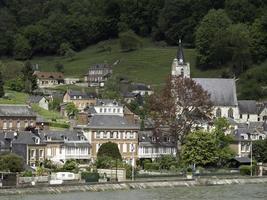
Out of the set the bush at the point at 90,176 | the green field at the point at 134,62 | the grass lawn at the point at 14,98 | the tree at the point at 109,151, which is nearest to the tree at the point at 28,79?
the grass lawn at the point at 14,98

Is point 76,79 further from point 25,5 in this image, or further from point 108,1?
point 25,5

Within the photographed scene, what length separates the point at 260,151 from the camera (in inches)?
3342

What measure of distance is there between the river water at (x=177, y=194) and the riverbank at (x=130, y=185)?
81 centimetres

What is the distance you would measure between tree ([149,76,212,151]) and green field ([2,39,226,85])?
110ft

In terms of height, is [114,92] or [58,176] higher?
[114,92]

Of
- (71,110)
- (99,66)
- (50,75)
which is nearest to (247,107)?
(71,110)

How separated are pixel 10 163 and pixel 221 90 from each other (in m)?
45.7

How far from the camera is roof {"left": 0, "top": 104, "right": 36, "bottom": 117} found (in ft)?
269

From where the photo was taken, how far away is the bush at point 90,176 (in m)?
65.0

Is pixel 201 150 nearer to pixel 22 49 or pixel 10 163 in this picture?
pixel 10 163

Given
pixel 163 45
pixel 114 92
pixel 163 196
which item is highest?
pixel 163 45

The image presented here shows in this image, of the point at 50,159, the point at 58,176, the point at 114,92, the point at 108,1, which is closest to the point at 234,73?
the point at 114,92

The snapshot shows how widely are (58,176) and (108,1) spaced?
96050 millimetres

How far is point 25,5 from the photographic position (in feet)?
553
